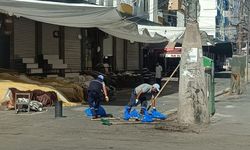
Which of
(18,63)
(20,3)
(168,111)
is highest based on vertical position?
(20,3)

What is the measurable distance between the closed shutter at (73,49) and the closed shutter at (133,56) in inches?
418

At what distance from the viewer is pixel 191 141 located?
44.9 feet

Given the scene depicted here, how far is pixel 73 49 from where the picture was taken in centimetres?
3212

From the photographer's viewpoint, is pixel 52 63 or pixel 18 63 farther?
pixel 52 63

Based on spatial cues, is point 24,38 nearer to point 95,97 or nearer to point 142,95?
point 95,97

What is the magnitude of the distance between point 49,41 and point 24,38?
2554 mm

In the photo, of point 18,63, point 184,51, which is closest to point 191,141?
point 184,51

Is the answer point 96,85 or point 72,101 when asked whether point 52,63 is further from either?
point 96,85

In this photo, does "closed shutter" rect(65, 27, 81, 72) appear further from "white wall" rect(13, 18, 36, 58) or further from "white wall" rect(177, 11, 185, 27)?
"white wall" rect(177, 11, 185, 27)

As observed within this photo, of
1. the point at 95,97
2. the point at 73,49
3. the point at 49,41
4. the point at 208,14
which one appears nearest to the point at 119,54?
the point at 73,49

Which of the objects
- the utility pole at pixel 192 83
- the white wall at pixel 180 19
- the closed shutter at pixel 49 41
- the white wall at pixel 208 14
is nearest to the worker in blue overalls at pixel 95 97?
the utility pole at pixel 192 83

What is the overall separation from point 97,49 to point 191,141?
2260cm

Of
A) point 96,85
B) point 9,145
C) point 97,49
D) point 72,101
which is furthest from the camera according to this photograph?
point 97,49

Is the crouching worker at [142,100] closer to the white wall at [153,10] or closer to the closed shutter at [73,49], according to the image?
the closed shutter at [73,49]
